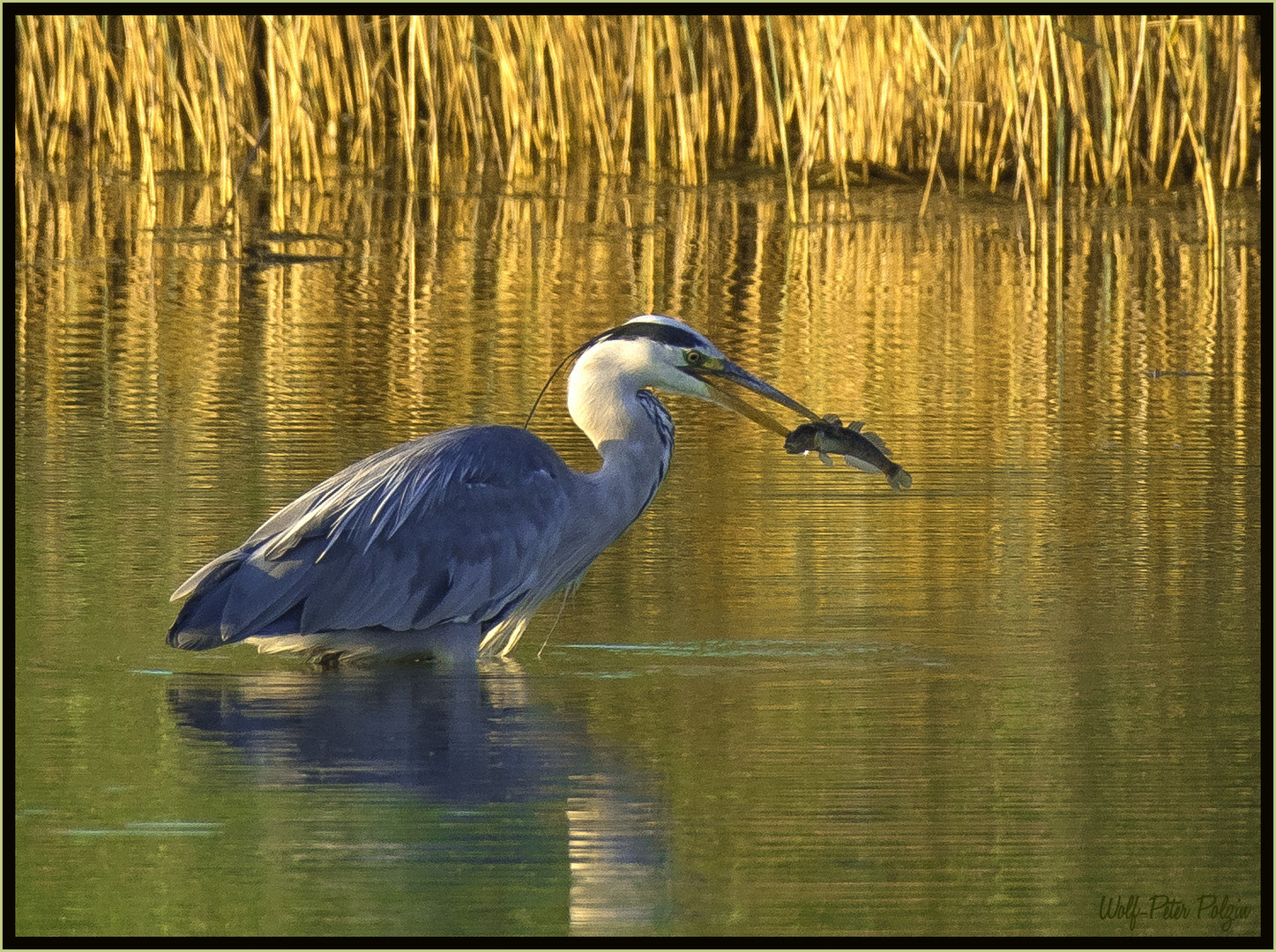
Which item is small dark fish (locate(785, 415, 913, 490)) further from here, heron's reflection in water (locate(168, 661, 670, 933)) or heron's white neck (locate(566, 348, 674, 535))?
heron's reflection in water (locate(168, 661, 670, 933))

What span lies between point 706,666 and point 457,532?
0.82 m

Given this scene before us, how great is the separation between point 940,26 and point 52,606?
40.7ft

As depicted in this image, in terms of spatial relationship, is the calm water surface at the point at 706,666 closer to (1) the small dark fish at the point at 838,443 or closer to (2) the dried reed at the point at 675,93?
(1) the small dark fish at the point at 838,443

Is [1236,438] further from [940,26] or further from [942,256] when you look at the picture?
[940,26]

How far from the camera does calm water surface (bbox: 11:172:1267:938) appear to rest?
4.06m

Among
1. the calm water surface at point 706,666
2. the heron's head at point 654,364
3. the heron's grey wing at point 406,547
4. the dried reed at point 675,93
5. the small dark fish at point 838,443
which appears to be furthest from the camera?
the dried reed at point 675,93

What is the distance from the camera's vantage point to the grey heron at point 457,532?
223 inches

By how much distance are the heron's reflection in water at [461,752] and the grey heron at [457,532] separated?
0.14 metres

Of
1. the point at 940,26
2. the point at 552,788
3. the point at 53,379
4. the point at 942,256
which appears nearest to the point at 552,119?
the point at 940,26

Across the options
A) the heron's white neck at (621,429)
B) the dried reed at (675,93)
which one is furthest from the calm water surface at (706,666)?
the dried reed at (675,93)

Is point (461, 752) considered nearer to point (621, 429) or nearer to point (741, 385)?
point (621, 429)

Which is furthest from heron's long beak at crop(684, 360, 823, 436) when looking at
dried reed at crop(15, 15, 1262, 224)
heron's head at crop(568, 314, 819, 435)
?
dried reed at crop(15, 15, 1262, 224)

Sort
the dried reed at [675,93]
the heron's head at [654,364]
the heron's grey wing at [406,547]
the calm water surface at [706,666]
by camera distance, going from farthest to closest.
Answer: the dried reed at [675,93]
the heron's head at [654,364]
the heron's grey wing at [406,547]
the calm water surface at [706,666]

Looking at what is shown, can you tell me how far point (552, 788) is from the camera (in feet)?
15.1
